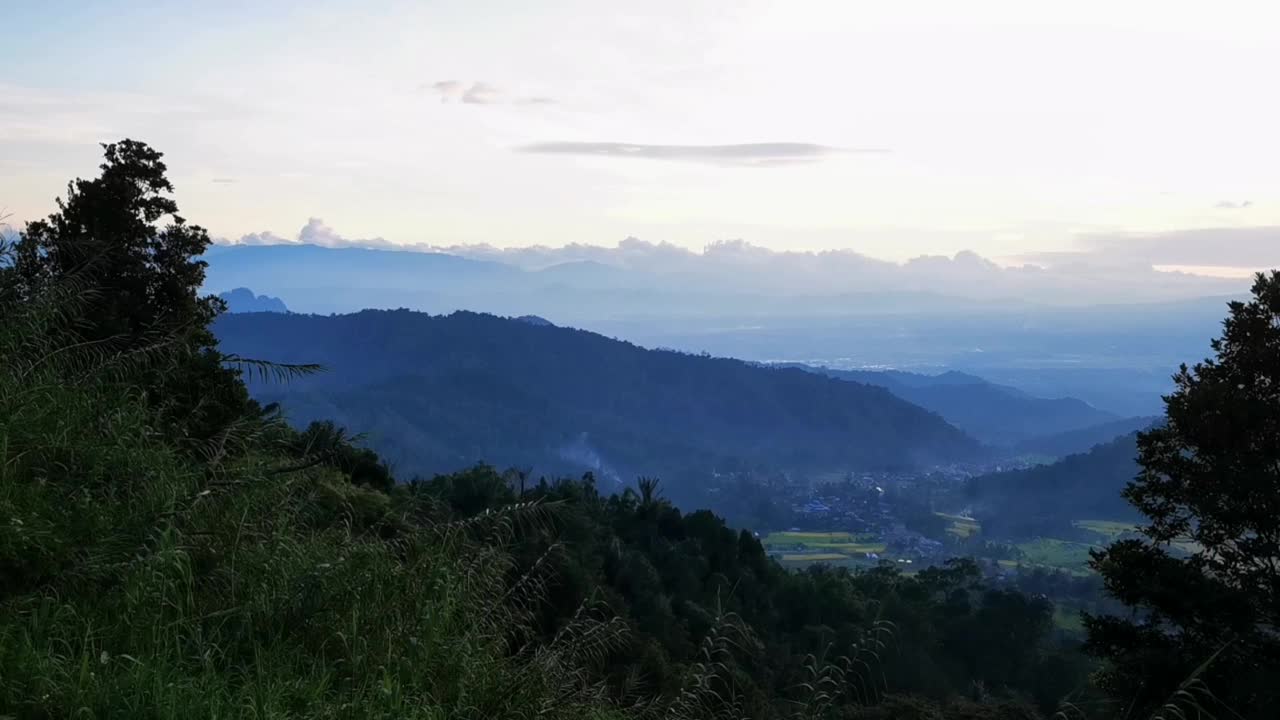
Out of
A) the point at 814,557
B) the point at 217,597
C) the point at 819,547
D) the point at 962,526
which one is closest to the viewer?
the point at 217,597

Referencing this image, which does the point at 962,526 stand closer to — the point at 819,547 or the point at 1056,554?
the point at 1056,554

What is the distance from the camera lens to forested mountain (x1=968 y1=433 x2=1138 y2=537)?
126062mm

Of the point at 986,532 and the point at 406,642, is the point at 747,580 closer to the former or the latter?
the point at 406,642

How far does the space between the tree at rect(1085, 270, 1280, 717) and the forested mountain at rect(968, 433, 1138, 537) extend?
120 meters

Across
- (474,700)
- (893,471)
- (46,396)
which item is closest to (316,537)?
(474,700)

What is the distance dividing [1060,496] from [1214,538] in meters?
133

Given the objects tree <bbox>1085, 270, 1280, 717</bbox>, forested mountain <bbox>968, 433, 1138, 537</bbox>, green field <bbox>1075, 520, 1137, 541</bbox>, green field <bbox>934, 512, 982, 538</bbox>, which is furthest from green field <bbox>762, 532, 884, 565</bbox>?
tree <bbox>1085, 270, 1280, 717</bbox>

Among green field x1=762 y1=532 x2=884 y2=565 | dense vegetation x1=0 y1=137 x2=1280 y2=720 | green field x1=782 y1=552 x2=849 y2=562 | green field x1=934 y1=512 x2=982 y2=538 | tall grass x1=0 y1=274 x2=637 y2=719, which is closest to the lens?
tall grass x1=0 y1=274 x2=637 y2=719

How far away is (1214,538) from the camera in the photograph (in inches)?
433

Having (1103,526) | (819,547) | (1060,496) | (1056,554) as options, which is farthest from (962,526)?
(819,547)

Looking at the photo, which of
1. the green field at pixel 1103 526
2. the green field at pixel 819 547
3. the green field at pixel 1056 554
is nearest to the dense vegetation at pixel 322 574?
the green field at pixel 819 547

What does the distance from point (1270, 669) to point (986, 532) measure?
122 m

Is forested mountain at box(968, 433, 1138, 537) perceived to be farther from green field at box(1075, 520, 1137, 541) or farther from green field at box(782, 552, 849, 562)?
green field at box(782, 552, 849, 562)

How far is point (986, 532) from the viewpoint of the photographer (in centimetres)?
12462
